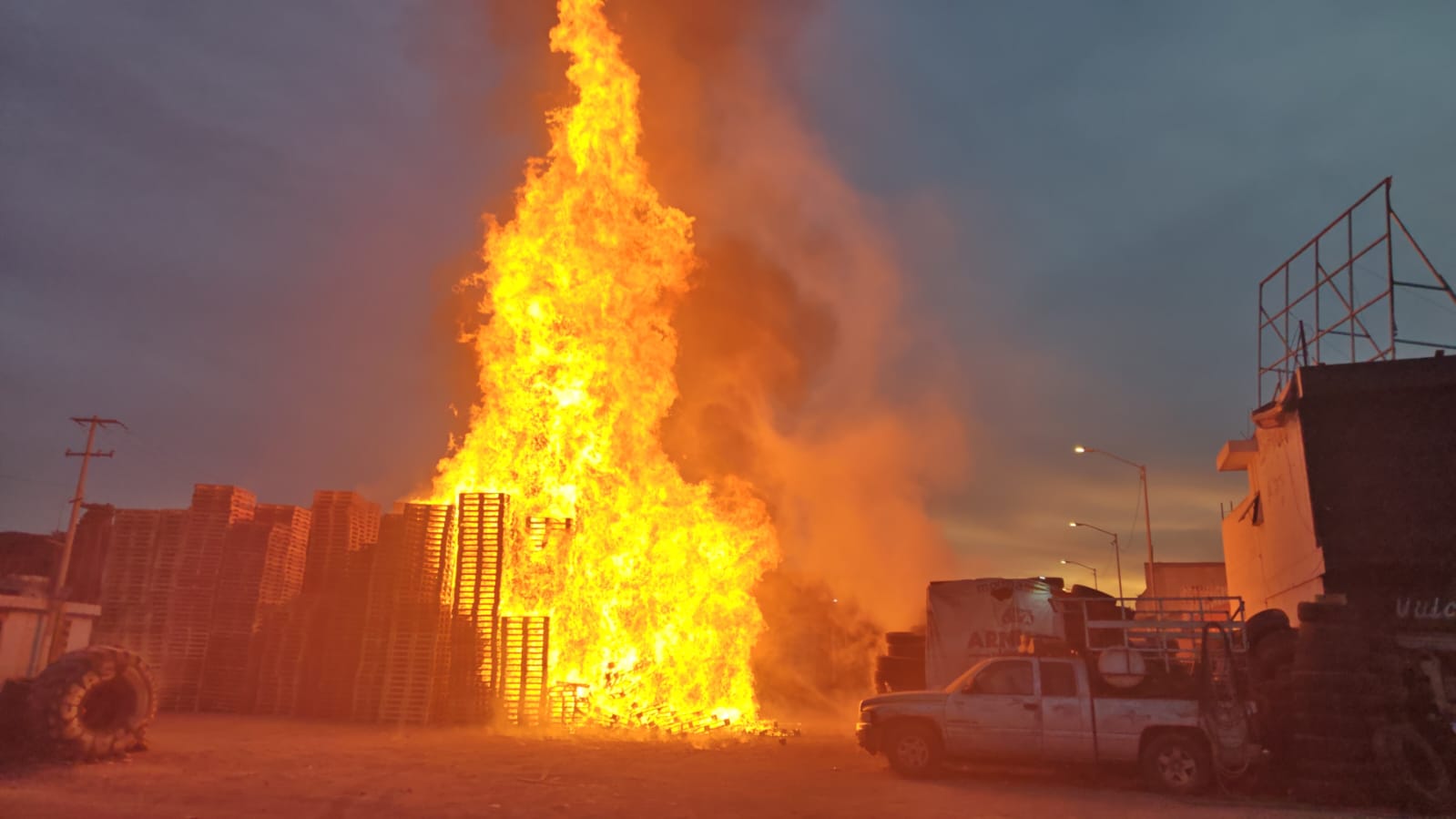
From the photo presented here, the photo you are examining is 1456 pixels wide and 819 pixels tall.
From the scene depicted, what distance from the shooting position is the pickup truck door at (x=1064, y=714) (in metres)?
12.1

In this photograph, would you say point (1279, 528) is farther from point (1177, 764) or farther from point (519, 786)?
point (519, 786)

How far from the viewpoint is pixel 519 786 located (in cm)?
1066

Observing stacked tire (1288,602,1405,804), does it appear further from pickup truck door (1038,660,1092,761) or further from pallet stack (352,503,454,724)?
pallet stack (352,503,454,724)

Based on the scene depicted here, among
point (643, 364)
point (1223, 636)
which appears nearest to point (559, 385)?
point (643, 364)

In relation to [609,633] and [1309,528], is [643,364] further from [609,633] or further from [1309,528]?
[1309,528]

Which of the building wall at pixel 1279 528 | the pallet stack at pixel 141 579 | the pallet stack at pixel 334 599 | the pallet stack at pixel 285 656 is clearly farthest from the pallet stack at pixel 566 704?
the building wall at pixel 1279 528

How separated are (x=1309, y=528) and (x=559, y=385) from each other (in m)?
16.7

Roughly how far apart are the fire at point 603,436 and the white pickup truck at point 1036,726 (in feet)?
24.9

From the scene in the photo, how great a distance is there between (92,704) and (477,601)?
8021 millimetres

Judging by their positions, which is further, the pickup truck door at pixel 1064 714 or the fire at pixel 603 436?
the fire at pixel 603 436

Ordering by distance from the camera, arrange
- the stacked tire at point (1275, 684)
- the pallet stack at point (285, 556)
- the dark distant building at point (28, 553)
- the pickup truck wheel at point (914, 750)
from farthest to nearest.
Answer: the dark distant building at point (28, 553)
the pallet stack at point (285, 556)
the pickup truck wheel at point (914, 750)
the stacked tire at point (1275, 684)

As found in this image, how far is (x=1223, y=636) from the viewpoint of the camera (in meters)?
12.0

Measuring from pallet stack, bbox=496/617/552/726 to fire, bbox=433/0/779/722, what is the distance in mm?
814

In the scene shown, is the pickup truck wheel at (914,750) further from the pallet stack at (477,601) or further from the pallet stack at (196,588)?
the pallet stack at (196,588)
